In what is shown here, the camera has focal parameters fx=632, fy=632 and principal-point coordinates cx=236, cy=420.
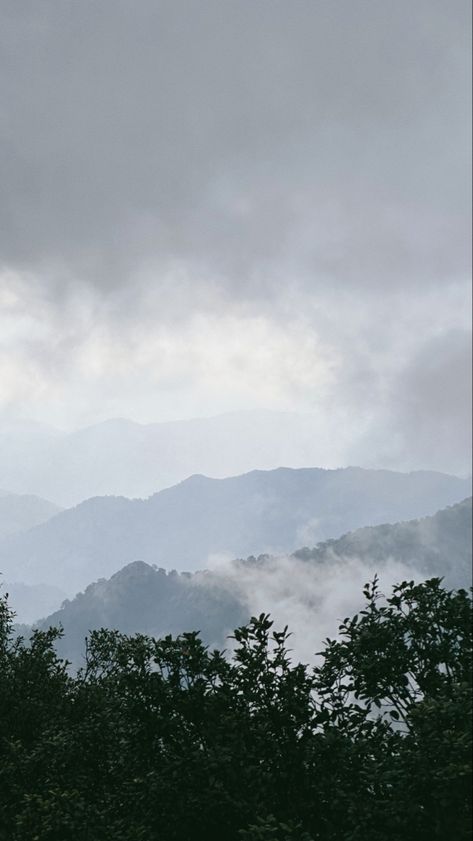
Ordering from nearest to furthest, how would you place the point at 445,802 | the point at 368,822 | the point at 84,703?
the point at 445,802
the point at 368,822
the point at 84,703

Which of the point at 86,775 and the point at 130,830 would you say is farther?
the point at 86,775

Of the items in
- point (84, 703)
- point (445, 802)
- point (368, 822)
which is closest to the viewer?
point (445, 802)

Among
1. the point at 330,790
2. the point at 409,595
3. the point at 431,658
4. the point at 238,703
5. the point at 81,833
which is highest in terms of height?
the point at 409,595

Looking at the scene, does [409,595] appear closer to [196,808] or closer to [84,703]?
[196,808]

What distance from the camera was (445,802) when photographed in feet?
31.1

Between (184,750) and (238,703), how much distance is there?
4.56 feet

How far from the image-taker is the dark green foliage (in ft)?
34.3

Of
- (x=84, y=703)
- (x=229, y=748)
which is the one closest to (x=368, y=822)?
(x=229, y=748)

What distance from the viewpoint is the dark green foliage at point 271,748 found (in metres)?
10.5

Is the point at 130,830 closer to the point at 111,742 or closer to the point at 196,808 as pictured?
the point at 196,808

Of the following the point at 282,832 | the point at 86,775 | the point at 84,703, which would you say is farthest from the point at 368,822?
the point at 84,703

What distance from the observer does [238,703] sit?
12.9 meters

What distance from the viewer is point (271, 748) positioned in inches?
493

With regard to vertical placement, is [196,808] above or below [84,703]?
below
